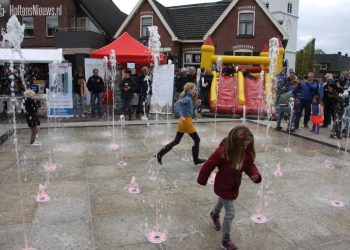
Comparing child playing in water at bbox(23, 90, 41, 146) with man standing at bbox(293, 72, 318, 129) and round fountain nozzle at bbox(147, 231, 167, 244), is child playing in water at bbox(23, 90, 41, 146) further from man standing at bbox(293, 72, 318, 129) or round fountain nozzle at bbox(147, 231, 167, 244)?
man standing at bbox(293, 72, 318, 129)

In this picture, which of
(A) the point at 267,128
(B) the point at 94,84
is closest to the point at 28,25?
(B) the point at 94,84

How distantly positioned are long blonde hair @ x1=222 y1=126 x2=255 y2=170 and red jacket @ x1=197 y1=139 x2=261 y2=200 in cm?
7

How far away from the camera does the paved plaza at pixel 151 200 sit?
178 inches

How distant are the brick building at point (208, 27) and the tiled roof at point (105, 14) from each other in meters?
2.60

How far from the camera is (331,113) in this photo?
1238 centimetres

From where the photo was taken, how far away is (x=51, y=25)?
32531mm

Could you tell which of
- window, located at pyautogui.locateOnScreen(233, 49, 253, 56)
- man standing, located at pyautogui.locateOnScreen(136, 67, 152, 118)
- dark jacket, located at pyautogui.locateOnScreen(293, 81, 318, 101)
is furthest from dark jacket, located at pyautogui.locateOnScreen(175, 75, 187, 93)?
window, located at pyautogui.locateOnScreen(233, 49, 253, 56)

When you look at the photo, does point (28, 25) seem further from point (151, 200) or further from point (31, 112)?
point (151, 200)

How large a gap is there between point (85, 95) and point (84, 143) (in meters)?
5.72

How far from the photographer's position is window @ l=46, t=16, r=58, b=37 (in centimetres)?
3238

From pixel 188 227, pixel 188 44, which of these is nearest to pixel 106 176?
pixel 188 227

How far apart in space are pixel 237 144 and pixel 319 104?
8170mm

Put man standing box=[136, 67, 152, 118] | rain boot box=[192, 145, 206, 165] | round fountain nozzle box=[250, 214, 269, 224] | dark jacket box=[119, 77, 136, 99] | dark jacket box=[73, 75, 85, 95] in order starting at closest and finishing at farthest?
round fountain nozzle box=[250, 214, 269, 224], rain boot box=[192, 145, 206, 165], dark jacket box=[119, 77, 136, 99], dark jacket box=[73, 75, 85, 95], man standing box=[136, 67, 152, 118]

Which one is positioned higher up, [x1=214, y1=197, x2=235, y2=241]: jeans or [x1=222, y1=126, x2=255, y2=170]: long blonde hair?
[x1=222, y1=126, x2=255, y2=170]: long blonde hair
